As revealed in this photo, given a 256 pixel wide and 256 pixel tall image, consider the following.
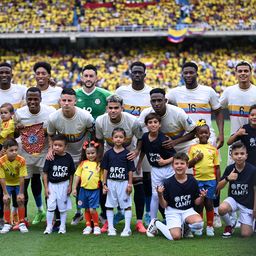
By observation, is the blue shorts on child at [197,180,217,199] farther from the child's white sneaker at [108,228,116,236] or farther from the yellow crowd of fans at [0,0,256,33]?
the yellow crowd of fans at [0,0,256,33]

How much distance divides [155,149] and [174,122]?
1.52 ft

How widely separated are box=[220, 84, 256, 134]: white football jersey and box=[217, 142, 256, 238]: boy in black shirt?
97cm

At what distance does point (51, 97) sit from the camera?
9.88 meters

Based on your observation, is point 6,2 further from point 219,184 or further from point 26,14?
point 219,184

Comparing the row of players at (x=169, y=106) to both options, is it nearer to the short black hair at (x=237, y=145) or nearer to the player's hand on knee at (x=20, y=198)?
the short black hair at (x=237, y=145)

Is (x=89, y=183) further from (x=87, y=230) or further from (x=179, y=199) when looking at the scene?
(x=179, y=199)

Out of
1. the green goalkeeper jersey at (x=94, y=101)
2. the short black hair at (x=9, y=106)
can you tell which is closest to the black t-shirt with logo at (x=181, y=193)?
the green goalkeeper jersey at (x=94, y=101)

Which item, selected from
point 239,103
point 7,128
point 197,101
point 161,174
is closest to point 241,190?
point 161,174

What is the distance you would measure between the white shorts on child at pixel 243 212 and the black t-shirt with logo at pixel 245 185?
0.14 ft

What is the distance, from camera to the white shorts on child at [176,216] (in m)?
8.40

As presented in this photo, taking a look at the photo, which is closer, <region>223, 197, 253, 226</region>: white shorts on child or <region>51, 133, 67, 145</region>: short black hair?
<region>223, 197, 253, 226</region>: white shorts on child

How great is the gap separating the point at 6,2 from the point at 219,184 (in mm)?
35037

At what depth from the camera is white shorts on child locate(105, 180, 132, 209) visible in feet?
28.7

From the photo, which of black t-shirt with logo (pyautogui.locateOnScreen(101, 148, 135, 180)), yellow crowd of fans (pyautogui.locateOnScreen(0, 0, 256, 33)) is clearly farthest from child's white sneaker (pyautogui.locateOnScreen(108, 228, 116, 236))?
yellow crowd of fans (pyautogui.locateOnScreen(0, 0, 256, 33))
